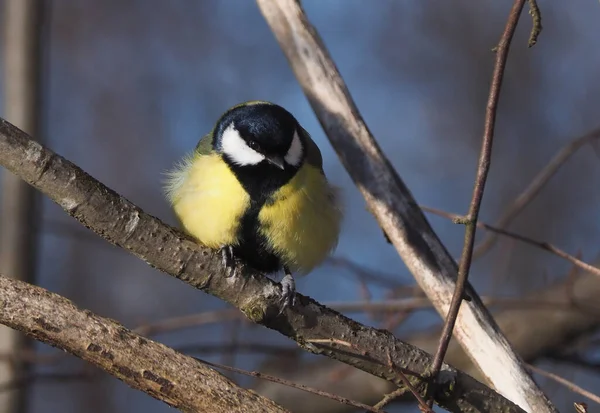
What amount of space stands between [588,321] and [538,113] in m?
2.35

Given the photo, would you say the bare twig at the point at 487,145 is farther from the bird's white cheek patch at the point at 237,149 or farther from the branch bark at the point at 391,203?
the bird's white cheek patch at the point at 237,149

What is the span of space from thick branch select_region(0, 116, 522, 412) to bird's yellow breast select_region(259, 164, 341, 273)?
11.6 inches

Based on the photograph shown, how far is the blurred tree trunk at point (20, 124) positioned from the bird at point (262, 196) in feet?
1.72

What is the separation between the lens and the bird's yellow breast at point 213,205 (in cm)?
156

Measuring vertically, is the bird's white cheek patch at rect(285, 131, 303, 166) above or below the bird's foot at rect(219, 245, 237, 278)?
above

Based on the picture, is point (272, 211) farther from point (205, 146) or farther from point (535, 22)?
point (535, 22)

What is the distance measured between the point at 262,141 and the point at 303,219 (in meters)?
0.19

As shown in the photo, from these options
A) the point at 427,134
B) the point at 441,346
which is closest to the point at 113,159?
the point at 427,134

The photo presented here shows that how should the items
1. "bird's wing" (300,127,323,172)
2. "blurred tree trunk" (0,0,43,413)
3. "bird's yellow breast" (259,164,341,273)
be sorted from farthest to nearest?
1. "blurred tree trunk" (0,0,43,413)
2. "bird's wing" (300,127,323,172)
3. "bird's yellow breast" (259,164,341,273)

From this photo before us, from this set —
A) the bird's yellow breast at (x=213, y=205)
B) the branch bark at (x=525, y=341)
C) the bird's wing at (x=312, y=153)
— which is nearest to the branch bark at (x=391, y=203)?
the bird's wing at (x=312, y=153)

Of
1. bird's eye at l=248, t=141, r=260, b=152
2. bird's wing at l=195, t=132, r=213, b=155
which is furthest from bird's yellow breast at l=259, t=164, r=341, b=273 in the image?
bird's wing at l=195, t=132, r=213, b=155

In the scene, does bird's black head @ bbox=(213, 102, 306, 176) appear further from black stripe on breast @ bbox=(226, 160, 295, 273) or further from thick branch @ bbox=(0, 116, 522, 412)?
thick branch @ bbox=(0, 116, 522, 412)

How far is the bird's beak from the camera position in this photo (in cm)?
162

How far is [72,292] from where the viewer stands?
4.20 meters
